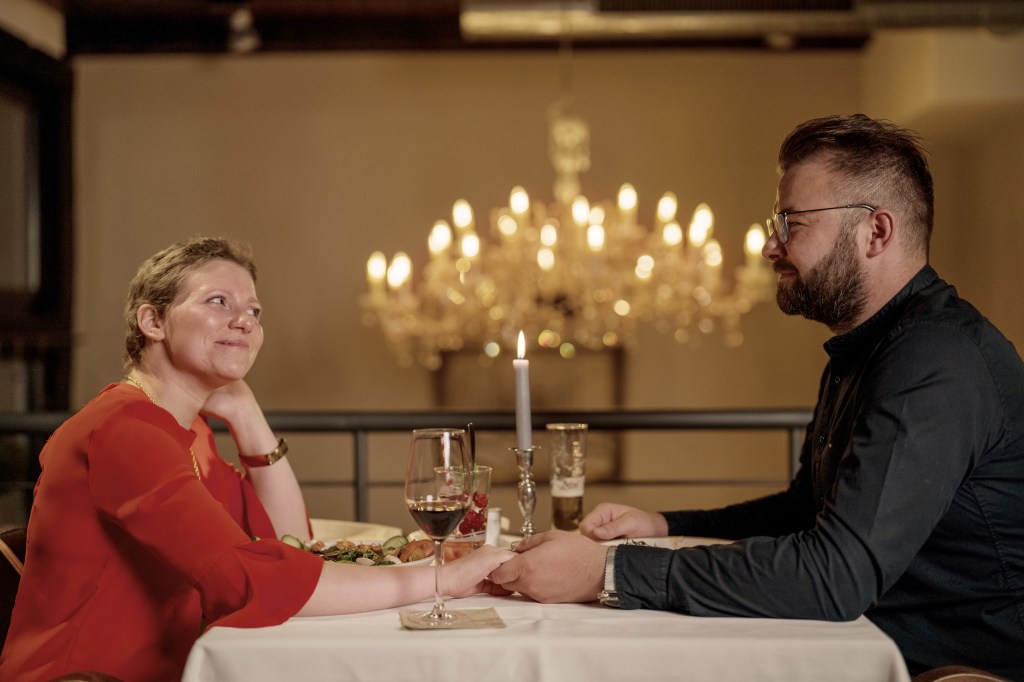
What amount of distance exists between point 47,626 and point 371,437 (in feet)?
16.7

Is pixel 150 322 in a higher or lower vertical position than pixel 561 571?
higher

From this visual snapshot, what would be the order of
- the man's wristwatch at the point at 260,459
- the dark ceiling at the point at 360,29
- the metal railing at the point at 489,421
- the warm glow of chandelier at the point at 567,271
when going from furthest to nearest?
the warm glow of chandelier at the point at 567,271 < the dark ceiling at the point at 360,29 < the metal railing at the point at 489,421 < the man's wristwatch at the point at 260,459

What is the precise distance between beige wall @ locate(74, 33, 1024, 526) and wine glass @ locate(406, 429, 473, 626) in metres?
5.11

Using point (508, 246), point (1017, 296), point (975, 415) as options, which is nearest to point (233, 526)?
point (975, 415)

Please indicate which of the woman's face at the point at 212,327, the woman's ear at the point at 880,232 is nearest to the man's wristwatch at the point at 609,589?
the woman's ear at the point at 880,232

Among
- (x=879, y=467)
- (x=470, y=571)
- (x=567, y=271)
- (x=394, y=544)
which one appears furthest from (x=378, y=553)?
(x=567, y=271)

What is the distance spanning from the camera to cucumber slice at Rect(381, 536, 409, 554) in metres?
1.65

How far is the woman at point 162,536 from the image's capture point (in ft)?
4.43

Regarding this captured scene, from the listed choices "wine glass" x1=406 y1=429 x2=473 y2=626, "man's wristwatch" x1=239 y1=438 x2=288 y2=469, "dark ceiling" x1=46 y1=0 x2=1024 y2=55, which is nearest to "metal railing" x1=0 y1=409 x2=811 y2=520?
"man's wristwatch" x1=239 y1=438 x2=288 y2=469

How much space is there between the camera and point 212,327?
5.80ft

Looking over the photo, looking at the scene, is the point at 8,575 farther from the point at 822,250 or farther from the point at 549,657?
the point at 822,250

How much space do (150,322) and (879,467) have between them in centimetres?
126

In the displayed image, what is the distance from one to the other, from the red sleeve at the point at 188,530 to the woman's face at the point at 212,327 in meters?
0.24

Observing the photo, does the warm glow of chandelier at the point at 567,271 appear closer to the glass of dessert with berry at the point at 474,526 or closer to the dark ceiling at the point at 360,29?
the dark ceiling at the point at 360,29
